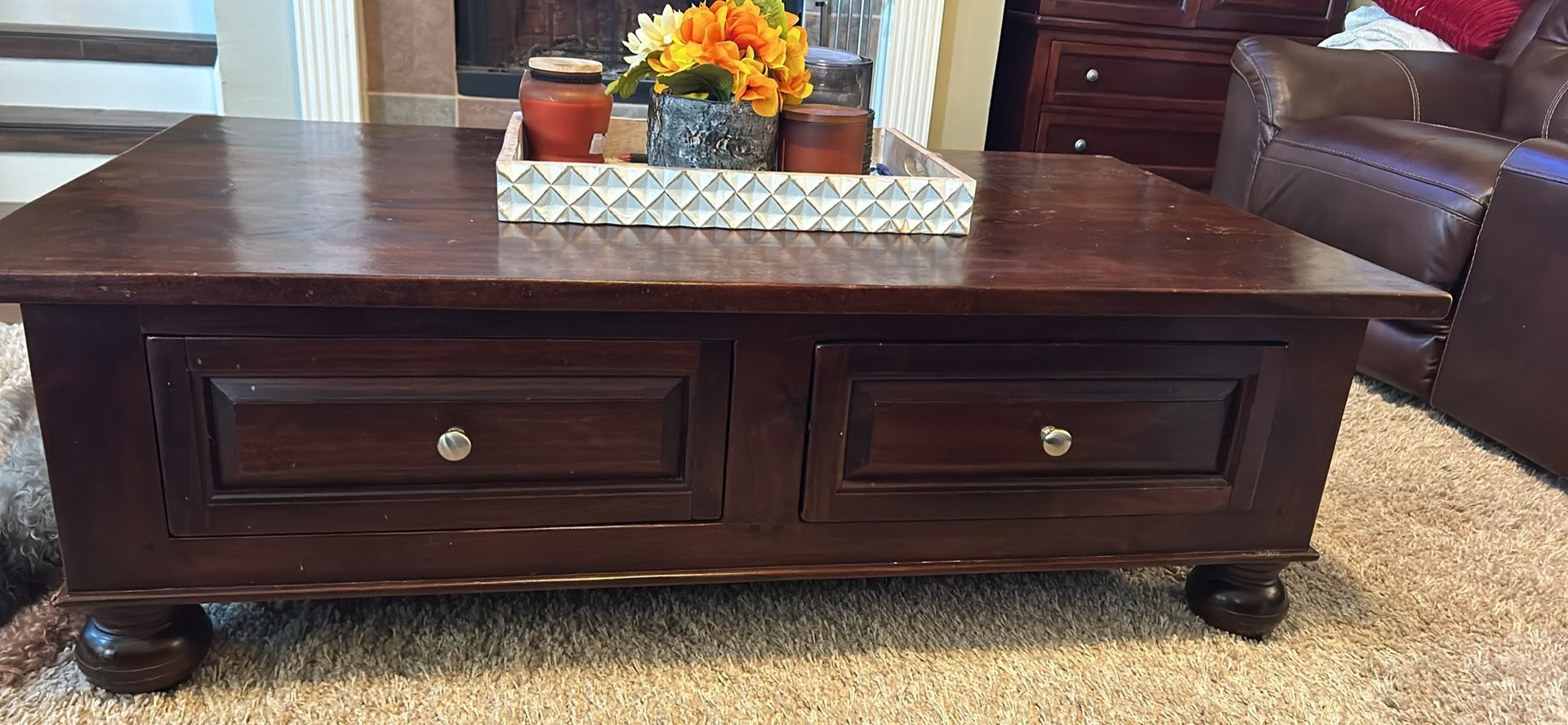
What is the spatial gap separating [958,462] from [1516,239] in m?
1.08

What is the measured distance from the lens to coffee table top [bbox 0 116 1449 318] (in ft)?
2.72

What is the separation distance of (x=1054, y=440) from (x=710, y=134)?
468 millimetres

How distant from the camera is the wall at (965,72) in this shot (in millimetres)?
2631

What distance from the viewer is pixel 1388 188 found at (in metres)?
1.75

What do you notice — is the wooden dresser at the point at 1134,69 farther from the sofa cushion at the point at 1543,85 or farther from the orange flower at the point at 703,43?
the orange flower at the point at 703,43

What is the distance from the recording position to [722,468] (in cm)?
98

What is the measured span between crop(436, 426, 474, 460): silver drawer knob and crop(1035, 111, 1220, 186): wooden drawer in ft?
6.76

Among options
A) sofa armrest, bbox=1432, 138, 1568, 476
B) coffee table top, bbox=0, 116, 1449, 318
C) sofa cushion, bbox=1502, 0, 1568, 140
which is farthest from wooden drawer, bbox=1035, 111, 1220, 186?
coffee table top, bbox=0, 116, 1449, 318

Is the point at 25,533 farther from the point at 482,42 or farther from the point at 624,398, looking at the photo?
the point at 482,42

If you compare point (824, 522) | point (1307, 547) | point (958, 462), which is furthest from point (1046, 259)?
point (1307, 547)

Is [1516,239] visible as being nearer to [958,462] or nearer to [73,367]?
[958,462]

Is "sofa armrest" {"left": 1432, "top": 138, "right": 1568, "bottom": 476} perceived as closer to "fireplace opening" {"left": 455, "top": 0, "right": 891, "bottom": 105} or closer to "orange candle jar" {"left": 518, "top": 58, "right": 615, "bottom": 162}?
"orange candle jar" {"left": 518, "top": 58, "right": 615, "bottom": 162}

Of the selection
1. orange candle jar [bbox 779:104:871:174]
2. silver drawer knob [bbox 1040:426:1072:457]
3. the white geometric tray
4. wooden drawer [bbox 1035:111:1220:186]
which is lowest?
silver drawer knob [bbox 1040:426:1072:457]

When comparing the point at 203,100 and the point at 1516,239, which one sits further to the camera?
the point at 203,100
